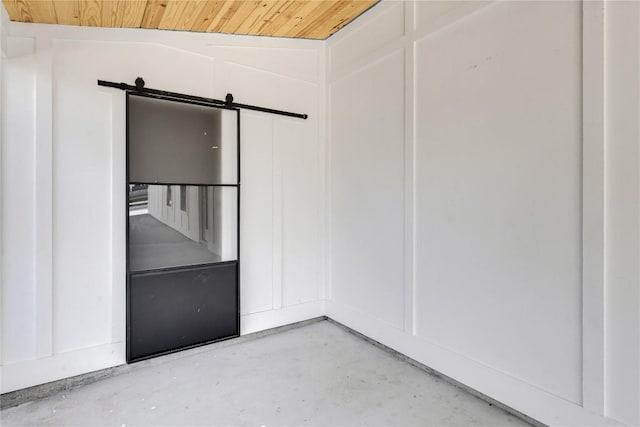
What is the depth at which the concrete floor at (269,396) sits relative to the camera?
2.13 meters

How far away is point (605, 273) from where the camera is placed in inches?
70.4

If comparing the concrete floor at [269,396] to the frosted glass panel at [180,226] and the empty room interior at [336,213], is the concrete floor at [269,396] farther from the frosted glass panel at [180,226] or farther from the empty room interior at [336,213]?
the frosted glass panel at [180,226]

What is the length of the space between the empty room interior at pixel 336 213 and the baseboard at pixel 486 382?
0.02 metres

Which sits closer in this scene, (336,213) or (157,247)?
(157,247)

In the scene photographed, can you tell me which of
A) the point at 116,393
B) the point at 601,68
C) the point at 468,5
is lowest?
the point at 116,393

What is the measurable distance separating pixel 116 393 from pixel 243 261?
142 centimetres

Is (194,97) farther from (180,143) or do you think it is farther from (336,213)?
(336,213)

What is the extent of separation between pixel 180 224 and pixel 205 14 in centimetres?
174

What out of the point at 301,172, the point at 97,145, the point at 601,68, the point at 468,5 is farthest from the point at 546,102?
the point at 97,145

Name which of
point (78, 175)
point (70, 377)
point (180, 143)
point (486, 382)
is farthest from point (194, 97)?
point (486, 382)

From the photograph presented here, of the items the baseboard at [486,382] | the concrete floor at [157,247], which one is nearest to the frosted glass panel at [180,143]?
the concrete floor at [157,247]

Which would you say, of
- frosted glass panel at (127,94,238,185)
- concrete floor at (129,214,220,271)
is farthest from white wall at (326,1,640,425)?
concrete floor at (129,214,220,271)

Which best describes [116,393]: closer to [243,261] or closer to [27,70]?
[243,261]

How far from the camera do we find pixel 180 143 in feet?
9.64
